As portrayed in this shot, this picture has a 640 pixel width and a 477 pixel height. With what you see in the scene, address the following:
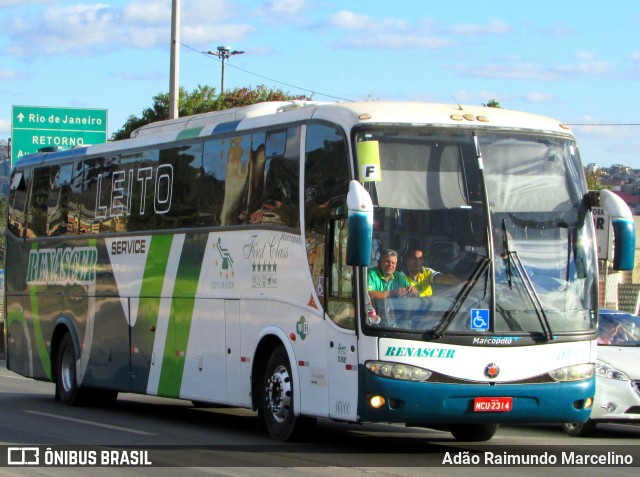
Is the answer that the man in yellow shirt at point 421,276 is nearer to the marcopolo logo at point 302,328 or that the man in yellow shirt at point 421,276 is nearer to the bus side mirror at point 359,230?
the bus side mirror at point 359,230

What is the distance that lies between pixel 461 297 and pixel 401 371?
0.92m

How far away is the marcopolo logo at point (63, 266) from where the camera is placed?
18.5 metres

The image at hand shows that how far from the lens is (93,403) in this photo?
19.2 metres

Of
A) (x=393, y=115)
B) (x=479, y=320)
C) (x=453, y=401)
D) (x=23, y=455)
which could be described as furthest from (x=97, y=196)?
(x=453, y=401)

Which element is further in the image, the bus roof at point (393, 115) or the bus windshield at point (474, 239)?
the bus roof at point (393, 115)

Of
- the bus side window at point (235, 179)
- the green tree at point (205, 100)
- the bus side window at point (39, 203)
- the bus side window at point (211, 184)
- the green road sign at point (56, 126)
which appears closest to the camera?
the bus side window at point (235, 179)

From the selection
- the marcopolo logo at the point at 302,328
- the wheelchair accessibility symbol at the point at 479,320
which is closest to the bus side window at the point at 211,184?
the marcopolo logo at the point at 302,328

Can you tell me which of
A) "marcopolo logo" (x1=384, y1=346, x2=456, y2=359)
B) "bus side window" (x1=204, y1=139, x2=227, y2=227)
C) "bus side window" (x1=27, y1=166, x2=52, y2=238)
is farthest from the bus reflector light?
"bus side window" (x1=27, y1=166, x2=52, y2=238)

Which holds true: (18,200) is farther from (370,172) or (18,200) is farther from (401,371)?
(401,371)

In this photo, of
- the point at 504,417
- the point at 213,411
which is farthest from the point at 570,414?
the point at 213,411

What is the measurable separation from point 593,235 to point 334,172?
2.73 metres

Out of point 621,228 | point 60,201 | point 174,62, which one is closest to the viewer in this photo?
point 621,228

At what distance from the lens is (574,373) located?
12.2 metres

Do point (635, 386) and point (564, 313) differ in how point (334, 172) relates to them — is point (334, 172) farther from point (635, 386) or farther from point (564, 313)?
→ point (635, 386)
